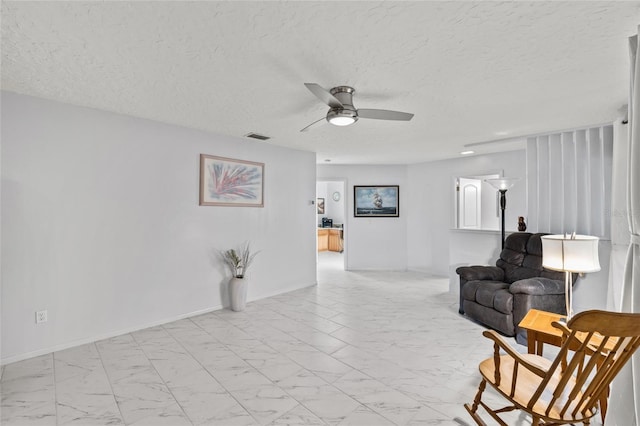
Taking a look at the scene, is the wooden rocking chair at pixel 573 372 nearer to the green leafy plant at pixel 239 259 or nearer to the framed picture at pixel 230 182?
the green leafy plant at pixel 239 259

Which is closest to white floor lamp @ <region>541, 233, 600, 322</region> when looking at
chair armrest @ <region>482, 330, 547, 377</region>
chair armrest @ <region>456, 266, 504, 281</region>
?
chair armrest @ <region>482, 330, 547, 377</region>

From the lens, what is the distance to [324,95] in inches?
92.3

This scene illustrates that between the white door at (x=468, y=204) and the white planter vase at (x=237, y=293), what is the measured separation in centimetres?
448

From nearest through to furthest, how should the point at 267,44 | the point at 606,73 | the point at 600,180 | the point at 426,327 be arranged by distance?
the point at 267,44 → the point at 606,73 → the point at 426,327 → the point at 600,180

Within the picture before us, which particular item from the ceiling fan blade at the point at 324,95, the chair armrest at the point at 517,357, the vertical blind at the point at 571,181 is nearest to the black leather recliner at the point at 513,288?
the vertical blind at the point at 571,181

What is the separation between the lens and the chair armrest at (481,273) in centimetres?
418

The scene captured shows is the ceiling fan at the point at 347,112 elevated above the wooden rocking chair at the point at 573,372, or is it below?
above

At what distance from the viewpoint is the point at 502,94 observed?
2.92 meters

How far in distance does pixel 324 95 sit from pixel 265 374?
7.34ft

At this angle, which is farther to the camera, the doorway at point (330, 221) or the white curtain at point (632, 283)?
the doorway at point (330, 221)

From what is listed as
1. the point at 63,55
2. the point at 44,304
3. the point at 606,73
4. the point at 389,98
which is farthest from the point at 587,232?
the point at 44,304

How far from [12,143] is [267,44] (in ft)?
→ 8.42

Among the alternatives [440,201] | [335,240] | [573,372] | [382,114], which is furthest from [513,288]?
[335,240]

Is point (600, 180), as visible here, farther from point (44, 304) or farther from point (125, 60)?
point (44, 304)
